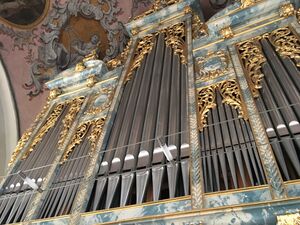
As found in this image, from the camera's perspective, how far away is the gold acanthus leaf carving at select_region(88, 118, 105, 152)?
11.0ft

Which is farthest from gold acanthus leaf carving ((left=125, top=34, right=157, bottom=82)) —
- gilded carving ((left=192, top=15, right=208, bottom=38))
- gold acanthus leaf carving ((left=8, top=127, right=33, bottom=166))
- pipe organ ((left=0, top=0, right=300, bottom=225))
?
gold acanthus leaf carving ((left=8, top=127, right=33, bottom=166))

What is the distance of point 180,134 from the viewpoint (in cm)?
274

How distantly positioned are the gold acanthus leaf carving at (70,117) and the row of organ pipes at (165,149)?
0.12 meters

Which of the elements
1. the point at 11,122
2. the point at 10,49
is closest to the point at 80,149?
the point at 11,122

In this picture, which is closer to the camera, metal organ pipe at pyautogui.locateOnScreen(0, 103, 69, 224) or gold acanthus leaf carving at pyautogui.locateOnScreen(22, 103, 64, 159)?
metal organ pipe at pyautogui.locateOnScreen(0, 103, 69, 224)

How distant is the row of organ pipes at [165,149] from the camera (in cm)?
223

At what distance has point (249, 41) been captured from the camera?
11.9 ft

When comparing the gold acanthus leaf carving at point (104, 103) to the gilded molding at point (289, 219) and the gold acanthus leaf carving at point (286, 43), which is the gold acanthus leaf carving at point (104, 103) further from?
the gilded molding at point (289, 219)

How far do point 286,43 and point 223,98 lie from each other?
95 centimetres

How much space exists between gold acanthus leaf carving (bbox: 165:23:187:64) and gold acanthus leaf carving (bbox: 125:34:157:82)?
259mm

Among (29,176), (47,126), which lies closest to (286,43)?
(29,176)

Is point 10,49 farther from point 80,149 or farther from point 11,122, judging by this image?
point 80,149

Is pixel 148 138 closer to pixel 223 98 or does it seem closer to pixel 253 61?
pixel 223 98

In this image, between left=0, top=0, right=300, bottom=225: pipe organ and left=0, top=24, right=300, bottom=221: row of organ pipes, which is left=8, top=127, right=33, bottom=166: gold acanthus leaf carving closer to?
left=0, top=0, right=300, bottom=225: pipe organ
